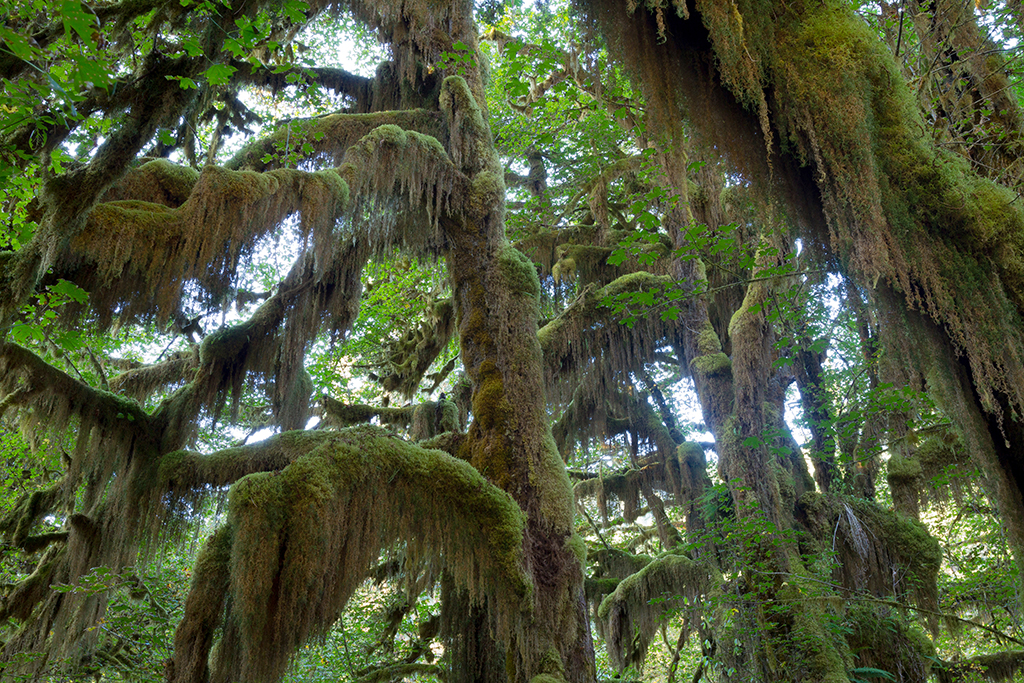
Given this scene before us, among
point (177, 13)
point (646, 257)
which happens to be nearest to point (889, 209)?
point (646, 257)

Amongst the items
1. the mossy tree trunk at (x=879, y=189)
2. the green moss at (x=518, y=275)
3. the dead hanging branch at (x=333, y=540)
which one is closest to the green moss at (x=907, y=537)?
the green moss at (x=518, y=275)

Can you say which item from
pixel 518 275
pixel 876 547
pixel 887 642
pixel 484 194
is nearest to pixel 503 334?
pixel 518 275

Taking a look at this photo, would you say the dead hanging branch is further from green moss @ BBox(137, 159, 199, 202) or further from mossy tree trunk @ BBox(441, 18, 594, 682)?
green moss @ BBox(137, 159, 199, 202)

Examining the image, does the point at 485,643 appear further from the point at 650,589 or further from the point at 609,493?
the point at 609,493

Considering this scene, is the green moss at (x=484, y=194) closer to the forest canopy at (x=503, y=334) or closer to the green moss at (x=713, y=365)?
the forest canopy at (x=503, y=334)

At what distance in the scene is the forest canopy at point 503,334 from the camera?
3.37 meters

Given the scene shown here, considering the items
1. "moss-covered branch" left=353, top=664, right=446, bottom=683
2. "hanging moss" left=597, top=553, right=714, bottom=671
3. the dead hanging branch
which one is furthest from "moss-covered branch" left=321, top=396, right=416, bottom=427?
the dead hanging branch

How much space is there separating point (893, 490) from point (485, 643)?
670 centimetres

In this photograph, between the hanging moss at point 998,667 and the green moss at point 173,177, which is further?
the hanging moss at point 998,667

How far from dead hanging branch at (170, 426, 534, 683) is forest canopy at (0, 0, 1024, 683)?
0.08 feet

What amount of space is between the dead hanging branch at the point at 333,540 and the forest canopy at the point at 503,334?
3 centimetres

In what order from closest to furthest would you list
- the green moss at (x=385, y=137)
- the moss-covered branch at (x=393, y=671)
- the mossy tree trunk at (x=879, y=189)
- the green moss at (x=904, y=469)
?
the mossy tree trunk at (x=879, y=189) < the green moss at (x=385, y=137) < the moss-covered branch at (x=393, y=671) < the green moss at (x=904, y=469)

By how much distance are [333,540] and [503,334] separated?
3.02 metres

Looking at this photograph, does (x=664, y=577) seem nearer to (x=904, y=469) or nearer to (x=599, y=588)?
(x=599, y=588)
